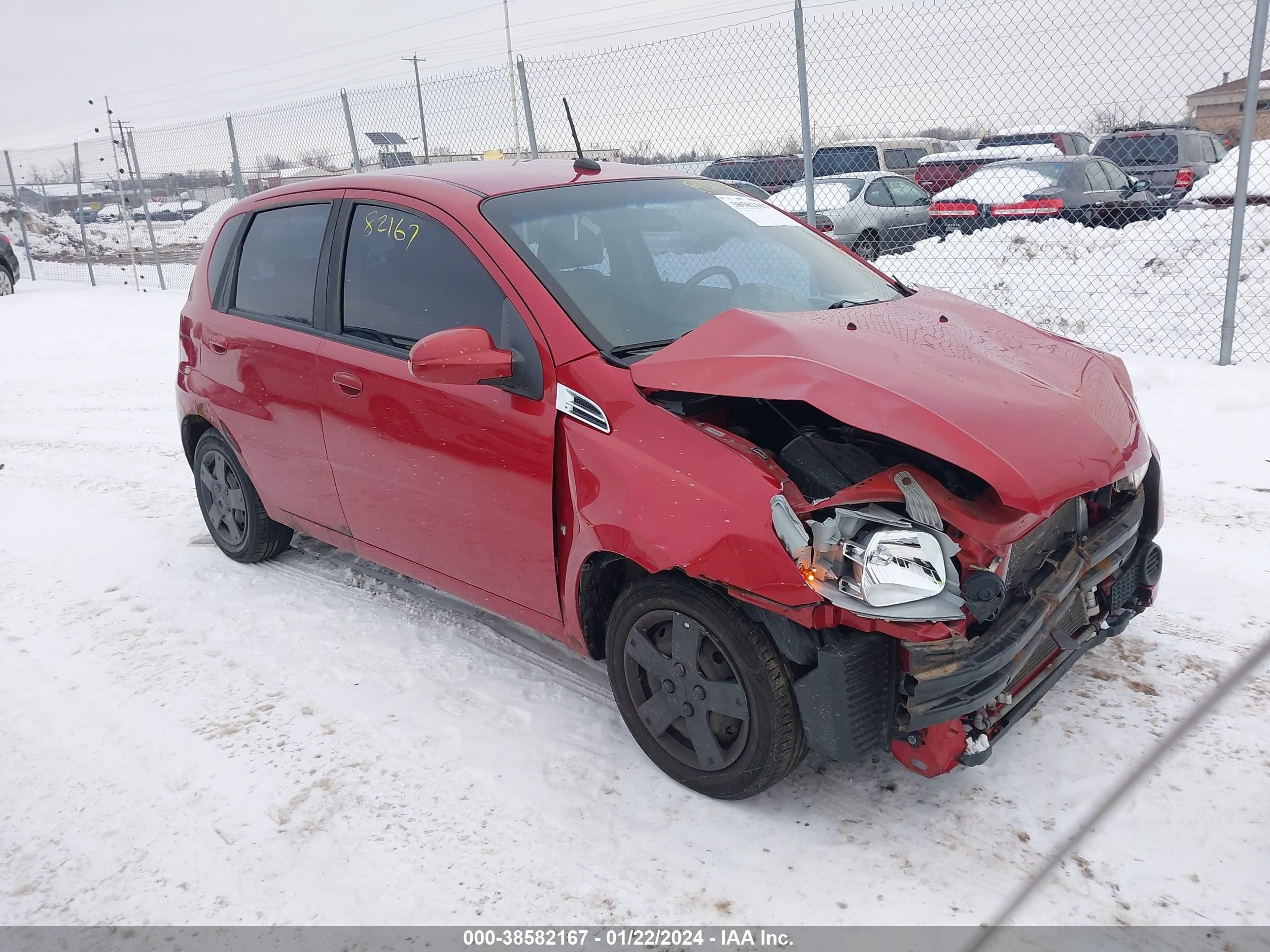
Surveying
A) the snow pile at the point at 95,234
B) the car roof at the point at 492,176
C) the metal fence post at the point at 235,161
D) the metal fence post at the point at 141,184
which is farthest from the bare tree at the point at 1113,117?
the snow pile at the point at 95,234

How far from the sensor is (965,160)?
40.4 feet

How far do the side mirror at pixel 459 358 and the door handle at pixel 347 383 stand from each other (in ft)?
2.36

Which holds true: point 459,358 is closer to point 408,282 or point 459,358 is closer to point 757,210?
point 408,282

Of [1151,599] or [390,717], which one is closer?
[1151,599]

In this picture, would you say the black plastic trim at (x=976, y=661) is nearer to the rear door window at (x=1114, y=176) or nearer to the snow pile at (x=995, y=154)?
the snow pile at (x=995, y=154)

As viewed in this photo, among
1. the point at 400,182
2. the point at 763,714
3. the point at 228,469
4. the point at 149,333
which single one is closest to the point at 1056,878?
the point at 763,714

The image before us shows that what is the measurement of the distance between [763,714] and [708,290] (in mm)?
A: 1509

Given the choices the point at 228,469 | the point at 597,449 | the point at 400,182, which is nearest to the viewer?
the point at 597,449

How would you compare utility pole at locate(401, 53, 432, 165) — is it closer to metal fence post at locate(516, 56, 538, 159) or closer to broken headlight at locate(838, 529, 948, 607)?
metal fence post at locate(516, 56, 538, 159)

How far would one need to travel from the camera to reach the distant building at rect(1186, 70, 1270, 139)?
635 centimetres

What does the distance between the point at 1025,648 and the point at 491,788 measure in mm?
1625

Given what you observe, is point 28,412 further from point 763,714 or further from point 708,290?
point 763,714

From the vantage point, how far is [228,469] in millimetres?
4641

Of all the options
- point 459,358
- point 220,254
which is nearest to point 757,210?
point 459,358
